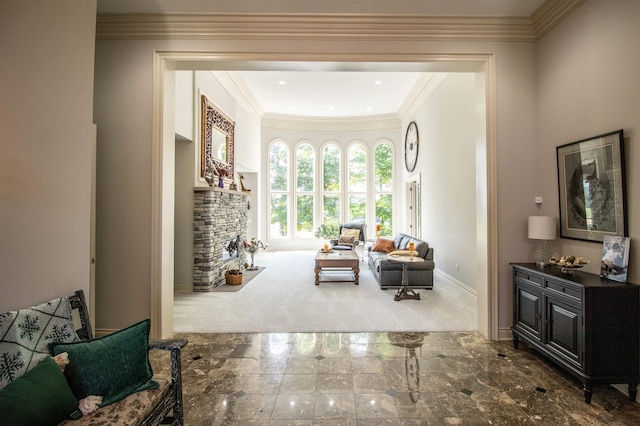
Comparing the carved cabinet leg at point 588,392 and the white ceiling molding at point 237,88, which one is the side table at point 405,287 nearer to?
the carved cabinet leg at point 588,392

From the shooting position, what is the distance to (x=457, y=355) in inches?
112

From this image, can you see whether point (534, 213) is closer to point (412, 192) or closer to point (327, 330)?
point (327, 330)

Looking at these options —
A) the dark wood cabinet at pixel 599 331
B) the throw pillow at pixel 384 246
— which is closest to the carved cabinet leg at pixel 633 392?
the dark wood cabinet at pixel 599 331

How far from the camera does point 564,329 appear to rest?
7.76 ft

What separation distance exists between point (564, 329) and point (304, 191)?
8253 millimetres

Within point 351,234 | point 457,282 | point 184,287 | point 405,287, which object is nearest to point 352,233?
point 351,234

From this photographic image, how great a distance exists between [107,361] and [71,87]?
1.65 m

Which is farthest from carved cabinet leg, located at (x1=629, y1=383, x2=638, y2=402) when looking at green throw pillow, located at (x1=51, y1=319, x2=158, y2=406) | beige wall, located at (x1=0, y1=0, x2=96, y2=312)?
beige wall, located at (x1=0, y1=0, x2=96, y2=312)

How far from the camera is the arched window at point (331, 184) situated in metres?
10.0

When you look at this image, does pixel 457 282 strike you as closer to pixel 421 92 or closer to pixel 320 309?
pixel 320 309

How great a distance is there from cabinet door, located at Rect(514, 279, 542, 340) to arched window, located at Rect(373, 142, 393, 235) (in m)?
6.83

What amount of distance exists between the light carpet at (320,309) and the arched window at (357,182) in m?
4.40

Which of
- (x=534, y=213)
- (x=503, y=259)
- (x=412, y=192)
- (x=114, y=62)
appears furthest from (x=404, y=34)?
(x=412, y=192)

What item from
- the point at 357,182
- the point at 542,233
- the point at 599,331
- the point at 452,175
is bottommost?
the point at 599,331
